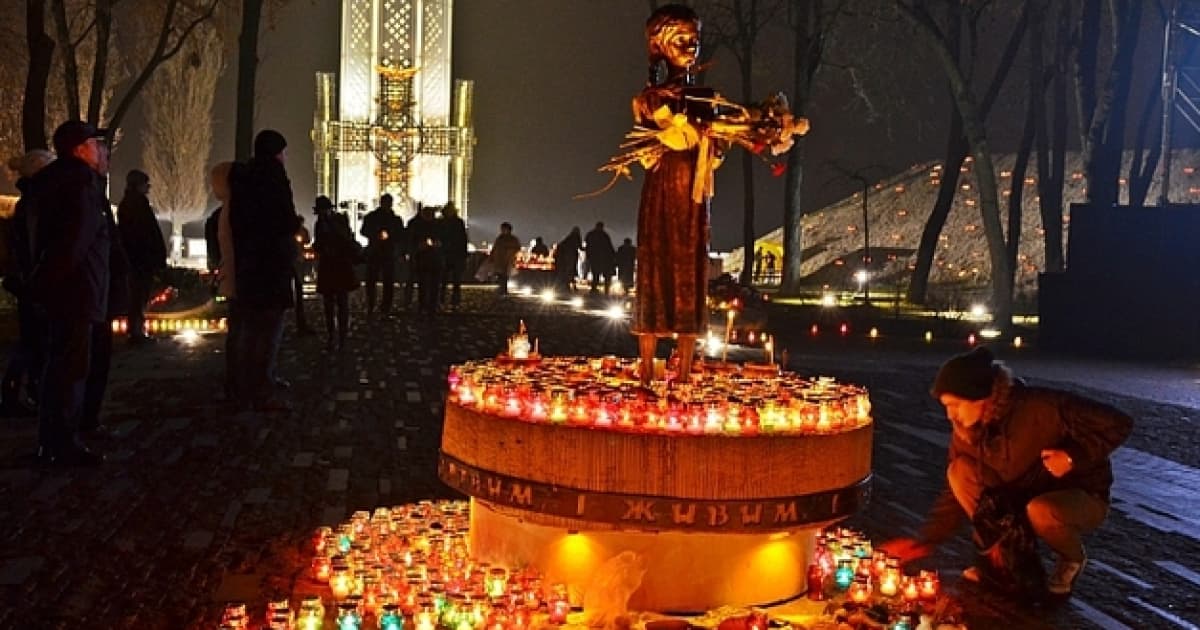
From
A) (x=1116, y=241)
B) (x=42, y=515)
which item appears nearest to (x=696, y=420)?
(x=42, y=515)

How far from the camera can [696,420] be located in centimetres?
525

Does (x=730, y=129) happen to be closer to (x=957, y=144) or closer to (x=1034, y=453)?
(x=1034, y=453)

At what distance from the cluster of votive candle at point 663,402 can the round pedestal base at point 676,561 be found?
1.43 ft

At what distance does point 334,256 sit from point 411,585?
32.4 ft

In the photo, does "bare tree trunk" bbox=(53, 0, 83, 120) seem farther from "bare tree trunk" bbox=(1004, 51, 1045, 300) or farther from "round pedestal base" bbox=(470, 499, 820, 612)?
"round pedestal base" bbox=(470, 499, 820, 612)

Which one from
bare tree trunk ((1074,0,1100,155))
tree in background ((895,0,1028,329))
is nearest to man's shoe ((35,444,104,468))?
tree in background ((895,0,1028,329))

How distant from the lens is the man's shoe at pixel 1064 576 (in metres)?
5.71

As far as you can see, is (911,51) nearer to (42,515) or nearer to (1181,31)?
(1181,31)

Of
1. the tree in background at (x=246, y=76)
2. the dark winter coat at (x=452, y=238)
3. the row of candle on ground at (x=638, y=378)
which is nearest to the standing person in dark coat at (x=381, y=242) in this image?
the dark winter coat at (x=452, y=238)

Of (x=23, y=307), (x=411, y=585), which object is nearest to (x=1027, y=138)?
(x=23, y=307)

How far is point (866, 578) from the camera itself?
574 centimetres

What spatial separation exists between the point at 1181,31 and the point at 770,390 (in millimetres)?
20328

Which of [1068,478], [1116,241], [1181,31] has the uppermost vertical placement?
[1181,31]

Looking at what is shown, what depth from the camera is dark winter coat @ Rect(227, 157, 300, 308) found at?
973cm
